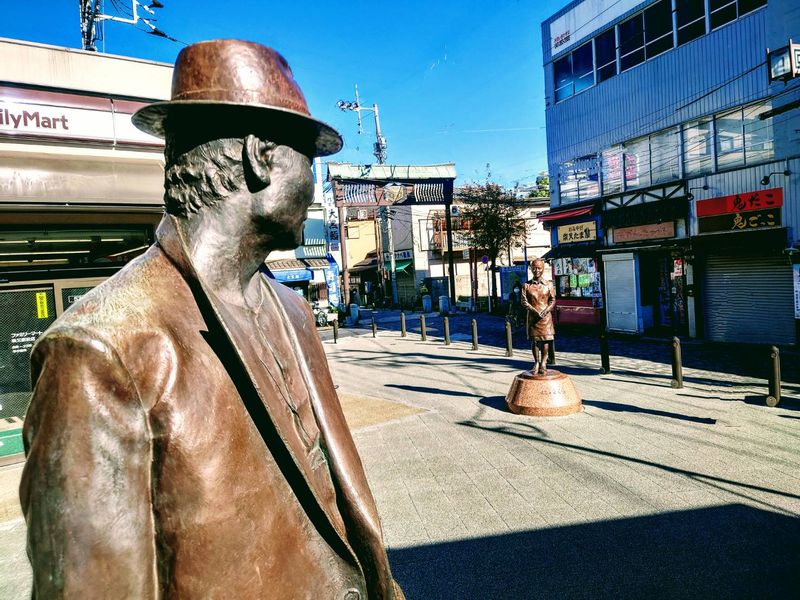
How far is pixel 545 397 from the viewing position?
7617mm

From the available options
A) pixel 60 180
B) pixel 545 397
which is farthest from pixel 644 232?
pixel 60 180

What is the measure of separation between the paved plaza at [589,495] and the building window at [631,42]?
42.3 ft

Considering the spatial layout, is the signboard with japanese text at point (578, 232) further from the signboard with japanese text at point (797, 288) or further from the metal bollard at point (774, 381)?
the metal bollard at point (774, 381)

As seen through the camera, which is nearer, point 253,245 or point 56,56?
point 253,245

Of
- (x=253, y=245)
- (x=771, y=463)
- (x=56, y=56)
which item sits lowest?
(x=771, y=463)

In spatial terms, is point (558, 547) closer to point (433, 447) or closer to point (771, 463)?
point (433, 447)

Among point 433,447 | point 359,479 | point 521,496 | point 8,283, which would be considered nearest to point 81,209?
point 8,283

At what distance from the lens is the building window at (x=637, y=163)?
1752 cm

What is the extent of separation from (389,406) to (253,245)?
7.82 m

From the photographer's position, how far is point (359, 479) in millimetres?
1311

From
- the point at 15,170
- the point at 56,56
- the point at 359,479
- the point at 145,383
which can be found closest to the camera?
the point at 145,383

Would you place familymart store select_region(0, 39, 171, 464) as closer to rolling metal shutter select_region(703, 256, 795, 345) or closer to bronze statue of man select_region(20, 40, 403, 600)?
bronze statue of man select_region(20, 40, 403, 600)

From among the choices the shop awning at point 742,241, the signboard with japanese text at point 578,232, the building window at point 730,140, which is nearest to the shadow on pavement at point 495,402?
the shop awning at point 742,241

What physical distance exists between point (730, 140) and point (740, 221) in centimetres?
242
